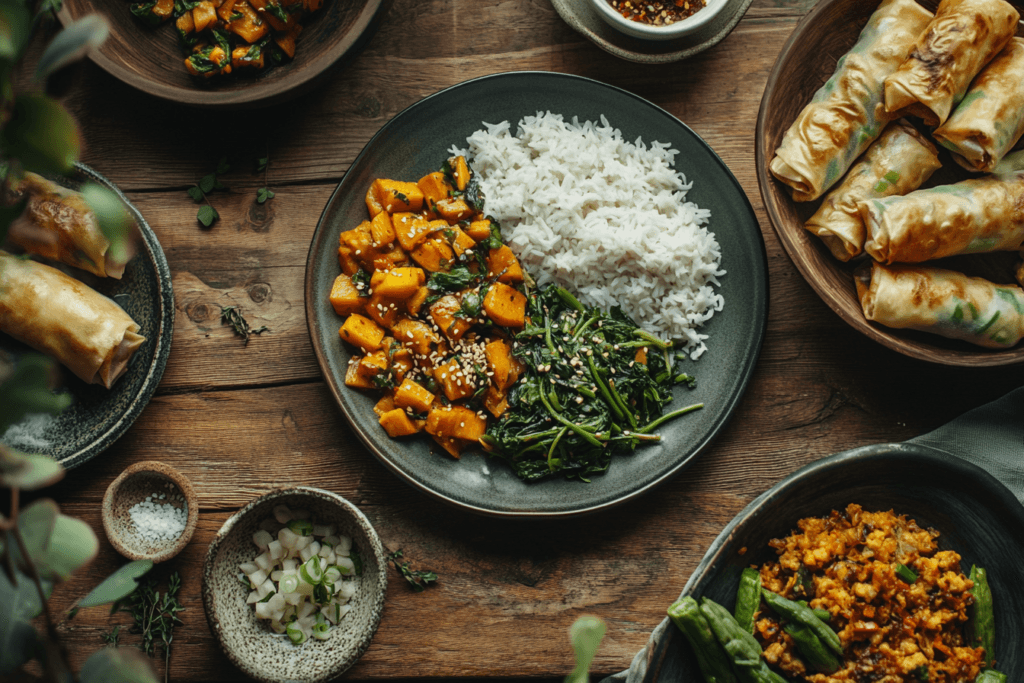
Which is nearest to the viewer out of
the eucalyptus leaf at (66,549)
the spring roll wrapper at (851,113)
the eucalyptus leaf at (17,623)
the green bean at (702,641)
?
the eucalyptus leaf at (66,549)

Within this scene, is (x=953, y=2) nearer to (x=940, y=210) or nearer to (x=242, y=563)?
(x=940, y=210)

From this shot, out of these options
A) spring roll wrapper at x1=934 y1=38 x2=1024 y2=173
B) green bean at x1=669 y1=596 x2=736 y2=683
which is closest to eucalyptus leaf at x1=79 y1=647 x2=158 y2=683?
green bean at x1=669 y1=596 x2=736 y2=683

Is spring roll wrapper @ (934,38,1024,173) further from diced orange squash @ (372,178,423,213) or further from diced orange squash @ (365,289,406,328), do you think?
diced orange squash @ (365,289,406,328)

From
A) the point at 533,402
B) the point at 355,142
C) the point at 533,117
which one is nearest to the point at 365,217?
the point at 355,142

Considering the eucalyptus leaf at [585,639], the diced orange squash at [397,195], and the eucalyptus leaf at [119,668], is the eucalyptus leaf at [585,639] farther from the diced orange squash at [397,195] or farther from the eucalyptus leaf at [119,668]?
the diced orange squash at [397,195]

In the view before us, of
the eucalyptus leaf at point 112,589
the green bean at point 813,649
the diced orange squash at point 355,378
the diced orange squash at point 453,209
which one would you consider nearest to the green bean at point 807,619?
the green bean at point 813,649

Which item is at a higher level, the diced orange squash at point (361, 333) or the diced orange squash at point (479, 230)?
the diced orange squash at point (479, 230)
